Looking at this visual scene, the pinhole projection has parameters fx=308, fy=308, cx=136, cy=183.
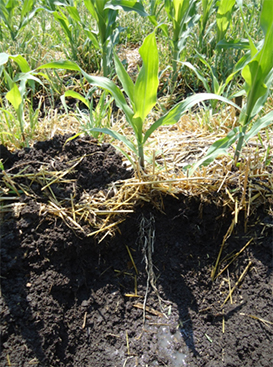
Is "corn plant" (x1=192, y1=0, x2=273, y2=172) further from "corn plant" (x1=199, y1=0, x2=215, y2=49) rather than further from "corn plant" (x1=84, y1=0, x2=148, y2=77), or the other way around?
"corn plant" (x1=199, y1=0, x2=215, y2=49)

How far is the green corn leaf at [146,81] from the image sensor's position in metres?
1.45

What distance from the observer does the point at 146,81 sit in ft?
4.98

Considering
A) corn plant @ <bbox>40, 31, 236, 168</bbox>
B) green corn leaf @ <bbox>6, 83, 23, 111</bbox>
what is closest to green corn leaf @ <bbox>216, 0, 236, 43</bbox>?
corn plant @ <bbox>40, 31, 236, 168</bbox>

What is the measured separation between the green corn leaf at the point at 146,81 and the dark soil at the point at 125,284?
0.37 m

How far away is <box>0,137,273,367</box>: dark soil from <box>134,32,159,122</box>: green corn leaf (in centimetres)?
37

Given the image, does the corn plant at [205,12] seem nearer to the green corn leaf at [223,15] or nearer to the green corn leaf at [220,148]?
the green corn leaf at [223,15]

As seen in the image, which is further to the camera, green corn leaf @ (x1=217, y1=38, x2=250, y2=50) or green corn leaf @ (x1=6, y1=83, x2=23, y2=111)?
green corn leaf @ (x1=217, y1=38, x2=250, y2=50)

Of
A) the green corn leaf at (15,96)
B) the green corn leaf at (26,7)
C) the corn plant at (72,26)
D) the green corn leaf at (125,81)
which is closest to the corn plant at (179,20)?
the corn plant at (72,26)

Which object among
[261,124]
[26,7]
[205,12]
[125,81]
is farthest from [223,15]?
[26,7]

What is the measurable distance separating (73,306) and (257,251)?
101 centimetres

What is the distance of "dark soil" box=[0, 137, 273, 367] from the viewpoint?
1.39m

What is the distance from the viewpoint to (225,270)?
1668mm

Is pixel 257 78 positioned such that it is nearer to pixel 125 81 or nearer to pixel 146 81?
pixel 146 81

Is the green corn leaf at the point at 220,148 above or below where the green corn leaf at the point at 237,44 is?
below
